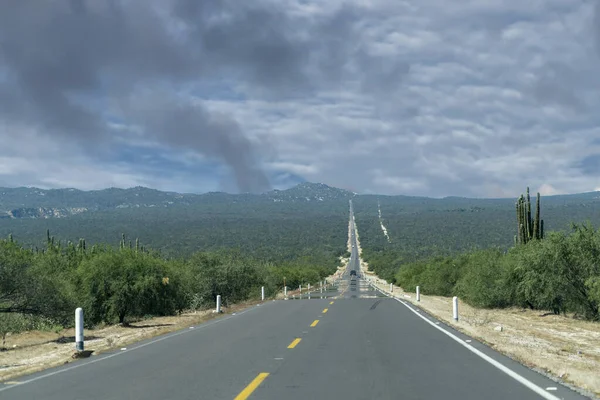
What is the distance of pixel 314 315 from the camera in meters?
24.6

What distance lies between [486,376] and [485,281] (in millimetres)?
28104

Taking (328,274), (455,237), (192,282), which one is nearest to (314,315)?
(192,282)

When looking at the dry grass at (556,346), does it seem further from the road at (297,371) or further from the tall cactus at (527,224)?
the tall cactus at (527,224)

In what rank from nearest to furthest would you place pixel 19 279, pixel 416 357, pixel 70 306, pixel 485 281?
pixel 416 357
pixel 19 279
pixel 70 306
pixel 485 281

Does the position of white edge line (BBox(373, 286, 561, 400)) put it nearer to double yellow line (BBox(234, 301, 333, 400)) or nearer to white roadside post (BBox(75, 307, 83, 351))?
double yellow line (BBox(234, 301, 333, 400))

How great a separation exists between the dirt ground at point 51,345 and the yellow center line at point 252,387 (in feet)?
14.8

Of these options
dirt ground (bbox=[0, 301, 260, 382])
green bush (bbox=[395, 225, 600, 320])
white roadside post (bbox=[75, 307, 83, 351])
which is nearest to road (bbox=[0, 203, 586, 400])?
white roadside post (bbox=[75, 307, 83, 351])

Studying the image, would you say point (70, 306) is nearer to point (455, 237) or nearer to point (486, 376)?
point (486, 376)

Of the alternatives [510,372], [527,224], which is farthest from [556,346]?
[527,224]

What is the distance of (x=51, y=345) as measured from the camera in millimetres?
22250

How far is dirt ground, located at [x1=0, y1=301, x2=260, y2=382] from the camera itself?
12.8 meters

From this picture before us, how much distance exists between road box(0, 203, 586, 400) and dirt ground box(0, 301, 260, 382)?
0.76 metres

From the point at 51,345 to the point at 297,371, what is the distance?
14.9 meters

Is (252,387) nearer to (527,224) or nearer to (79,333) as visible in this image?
(79,333)
